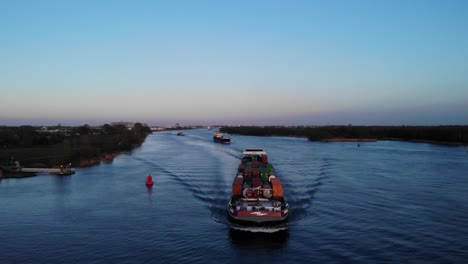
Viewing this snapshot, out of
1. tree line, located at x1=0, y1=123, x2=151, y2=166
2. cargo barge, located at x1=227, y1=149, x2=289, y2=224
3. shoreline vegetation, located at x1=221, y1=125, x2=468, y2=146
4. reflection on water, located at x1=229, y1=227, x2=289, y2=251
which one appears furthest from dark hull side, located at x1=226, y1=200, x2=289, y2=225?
shoreline vegetation, located at x1=221, y1=125, x2=468, y2=146

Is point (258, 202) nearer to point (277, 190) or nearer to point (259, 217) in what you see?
point (259, 217)

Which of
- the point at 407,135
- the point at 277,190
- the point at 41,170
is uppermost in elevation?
the point at 407,135

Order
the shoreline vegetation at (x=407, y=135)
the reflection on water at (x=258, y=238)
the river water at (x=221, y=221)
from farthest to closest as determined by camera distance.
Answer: the shoreline vegetation at (x=407, y=135) → the reflection on water at (x=258, y=238) → the river water at (x=221, y=221)

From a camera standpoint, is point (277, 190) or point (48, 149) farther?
point (48, 149)

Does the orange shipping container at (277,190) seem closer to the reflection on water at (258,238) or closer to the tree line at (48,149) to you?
the reflection on water at (258,238)

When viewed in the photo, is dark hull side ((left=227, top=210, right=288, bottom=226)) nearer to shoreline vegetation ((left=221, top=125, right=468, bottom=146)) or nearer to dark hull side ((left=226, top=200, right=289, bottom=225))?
dark hull side ((left=226, top=200, right=289, bottom=225))

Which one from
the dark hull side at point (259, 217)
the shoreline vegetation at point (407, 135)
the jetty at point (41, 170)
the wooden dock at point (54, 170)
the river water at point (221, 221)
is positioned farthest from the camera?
the shoreline vegetation at point (407, 135)

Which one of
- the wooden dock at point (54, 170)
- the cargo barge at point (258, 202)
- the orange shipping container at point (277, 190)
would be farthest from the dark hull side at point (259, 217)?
the wooden dock at point (54, 170)

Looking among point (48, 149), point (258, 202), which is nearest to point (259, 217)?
point (258, 202)

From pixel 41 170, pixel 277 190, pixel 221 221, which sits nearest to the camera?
pixel 221 221
